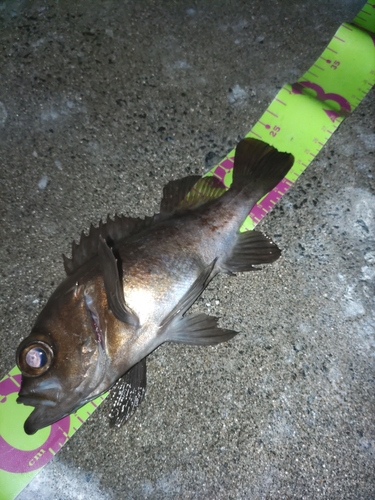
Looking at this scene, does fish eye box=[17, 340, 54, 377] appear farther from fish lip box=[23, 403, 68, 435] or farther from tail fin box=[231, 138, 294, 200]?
tail fin box=[231, 138, 294, 200]

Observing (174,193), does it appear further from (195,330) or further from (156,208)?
(195,330)

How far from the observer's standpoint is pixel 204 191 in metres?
2.23

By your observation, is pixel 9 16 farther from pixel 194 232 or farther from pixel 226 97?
pixel 194 232

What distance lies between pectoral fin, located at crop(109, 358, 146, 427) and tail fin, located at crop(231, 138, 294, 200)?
3.83ft

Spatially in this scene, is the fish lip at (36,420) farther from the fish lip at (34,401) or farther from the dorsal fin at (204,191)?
the dorsal fin at (204,191)

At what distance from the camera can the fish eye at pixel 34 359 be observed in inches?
62.3

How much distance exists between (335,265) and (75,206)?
1610mm

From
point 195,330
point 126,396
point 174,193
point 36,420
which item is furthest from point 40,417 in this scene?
point 174,193

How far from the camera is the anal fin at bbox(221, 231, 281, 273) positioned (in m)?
2.14

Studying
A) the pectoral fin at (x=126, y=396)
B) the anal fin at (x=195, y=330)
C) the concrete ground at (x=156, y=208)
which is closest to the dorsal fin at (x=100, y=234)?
the concrete ground at (x=156, y=208)

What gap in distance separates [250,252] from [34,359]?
1200 mm

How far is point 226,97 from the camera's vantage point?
8.27ft

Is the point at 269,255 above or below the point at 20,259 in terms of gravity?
above

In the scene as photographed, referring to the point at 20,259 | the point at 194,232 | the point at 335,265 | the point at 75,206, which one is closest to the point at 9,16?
the point at 75,206
